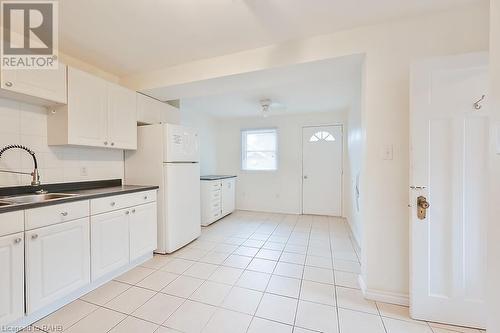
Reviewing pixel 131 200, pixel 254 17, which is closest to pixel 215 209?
pixel 131 200

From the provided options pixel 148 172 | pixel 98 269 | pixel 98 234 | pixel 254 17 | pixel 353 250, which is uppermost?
pixel 254 17

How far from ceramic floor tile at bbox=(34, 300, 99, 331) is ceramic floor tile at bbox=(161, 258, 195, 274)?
0.71 m

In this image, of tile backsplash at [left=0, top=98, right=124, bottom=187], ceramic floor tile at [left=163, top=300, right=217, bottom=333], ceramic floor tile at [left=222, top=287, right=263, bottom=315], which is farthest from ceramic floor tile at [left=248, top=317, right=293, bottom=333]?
tile backsplash at [left=0, top=98, right=124, bottom=187]

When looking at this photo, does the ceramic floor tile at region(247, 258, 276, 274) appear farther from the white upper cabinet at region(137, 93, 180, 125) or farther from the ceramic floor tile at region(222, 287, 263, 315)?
the white upper cabinet at region(137, 93, 180, 125)

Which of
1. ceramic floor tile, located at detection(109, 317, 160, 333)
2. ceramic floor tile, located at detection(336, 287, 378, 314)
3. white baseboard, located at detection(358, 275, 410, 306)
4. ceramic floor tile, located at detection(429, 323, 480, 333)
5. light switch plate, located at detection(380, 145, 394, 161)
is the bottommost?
ceramic floor tile, located at detection(336, 287, 378, 314)

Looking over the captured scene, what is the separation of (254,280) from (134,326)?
104 cm

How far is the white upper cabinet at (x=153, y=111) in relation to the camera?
2721 mm

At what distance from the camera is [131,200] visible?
2215 millimetres

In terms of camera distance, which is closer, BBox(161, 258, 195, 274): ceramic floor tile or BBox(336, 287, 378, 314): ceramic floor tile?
BBox(336, 287, 378, 314): ceramic floor tile

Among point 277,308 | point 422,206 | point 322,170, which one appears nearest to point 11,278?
point 277,308

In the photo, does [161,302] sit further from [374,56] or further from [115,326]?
[374,56]

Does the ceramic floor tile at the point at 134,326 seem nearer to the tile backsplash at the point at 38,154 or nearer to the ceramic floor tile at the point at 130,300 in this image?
the ceramic floor tile at the point at 130,300

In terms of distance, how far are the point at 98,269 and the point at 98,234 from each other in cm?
31

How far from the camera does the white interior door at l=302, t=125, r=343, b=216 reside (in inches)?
179
